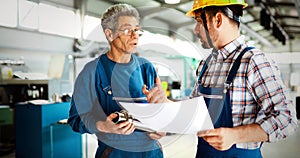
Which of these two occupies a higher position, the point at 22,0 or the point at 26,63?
the point at 22,0

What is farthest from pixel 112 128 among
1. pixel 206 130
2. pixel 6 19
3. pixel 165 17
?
pixel 6 19

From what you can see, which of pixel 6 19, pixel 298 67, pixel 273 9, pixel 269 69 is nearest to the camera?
pixel 269 69

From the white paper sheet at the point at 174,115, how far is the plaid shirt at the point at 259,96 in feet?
0.36

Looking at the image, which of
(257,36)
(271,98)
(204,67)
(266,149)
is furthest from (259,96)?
(266,149)

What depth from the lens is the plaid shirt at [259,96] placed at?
860mm

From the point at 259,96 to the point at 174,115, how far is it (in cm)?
32

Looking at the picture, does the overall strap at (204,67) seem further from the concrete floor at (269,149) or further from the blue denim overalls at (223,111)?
the concrete floor at (269,149)

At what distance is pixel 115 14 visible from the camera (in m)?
1.17

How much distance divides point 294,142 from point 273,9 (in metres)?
2.19

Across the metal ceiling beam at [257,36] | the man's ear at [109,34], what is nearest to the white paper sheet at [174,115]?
the man's ear at [109,34]

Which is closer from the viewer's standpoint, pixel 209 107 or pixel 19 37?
pixel 209 107

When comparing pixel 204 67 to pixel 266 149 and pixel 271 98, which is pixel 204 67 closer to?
pixel 271 98

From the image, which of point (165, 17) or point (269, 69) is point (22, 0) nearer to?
point (165, 17)

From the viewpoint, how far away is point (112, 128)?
3.51ft
